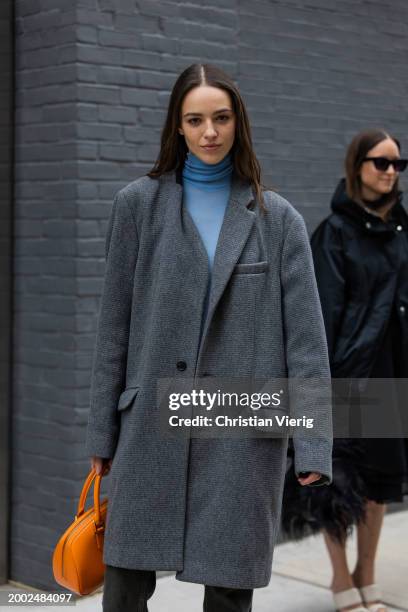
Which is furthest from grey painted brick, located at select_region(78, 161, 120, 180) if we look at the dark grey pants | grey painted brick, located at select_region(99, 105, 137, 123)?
the dark grey pants

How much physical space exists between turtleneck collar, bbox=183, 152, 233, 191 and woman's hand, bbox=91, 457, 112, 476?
0.81 meters

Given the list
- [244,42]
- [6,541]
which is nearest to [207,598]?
[6,541]

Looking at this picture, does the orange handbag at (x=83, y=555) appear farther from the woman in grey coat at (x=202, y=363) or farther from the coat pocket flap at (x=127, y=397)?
the coat pocket flap at (x=127, y=397)

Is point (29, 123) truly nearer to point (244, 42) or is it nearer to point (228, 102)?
point (244, 42)

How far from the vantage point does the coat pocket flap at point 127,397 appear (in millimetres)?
3049

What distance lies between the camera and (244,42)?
5.58 meters

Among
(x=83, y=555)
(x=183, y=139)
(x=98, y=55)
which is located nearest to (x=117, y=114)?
(x=98, y=55)

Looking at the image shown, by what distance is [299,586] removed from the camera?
4.96m

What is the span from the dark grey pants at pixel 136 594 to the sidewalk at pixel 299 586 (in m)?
1.56

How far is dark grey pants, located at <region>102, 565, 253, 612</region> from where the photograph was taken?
9.89 ft

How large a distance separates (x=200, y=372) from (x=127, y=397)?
0.70 feet

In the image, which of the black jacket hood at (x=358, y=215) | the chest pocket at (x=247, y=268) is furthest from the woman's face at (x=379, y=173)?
the chest pocket at (x=247, y=268)

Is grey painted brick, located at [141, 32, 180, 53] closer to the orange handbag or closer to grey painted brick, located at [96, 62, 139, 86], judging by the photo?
grey painted brick, located at [96, 62, 139, 86]

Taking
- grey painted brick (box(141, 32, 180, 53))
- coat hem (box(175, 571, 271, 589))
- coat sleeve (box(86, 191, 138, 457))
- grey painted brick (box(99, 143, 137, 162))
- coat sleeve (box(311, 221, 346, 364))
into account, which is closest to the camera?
coat hem (box(175, 571, 271, 589))
